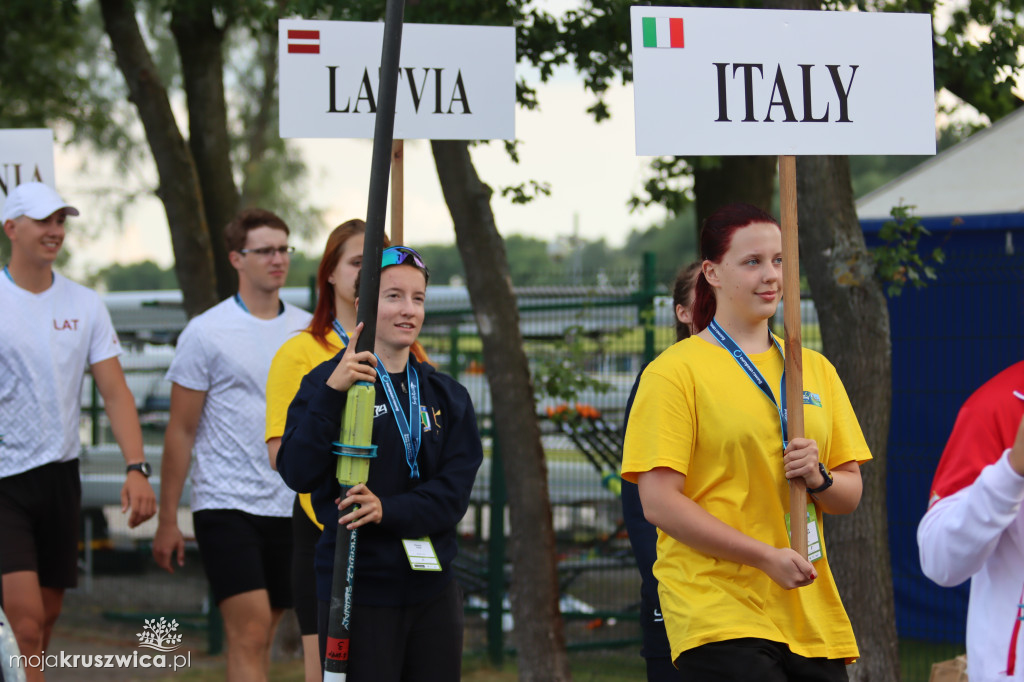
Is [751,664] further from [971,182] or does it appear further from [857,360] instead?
[971,182]

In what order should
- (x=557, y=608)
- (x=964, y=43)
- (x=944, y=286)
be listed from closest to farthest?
(x=964, y=43)
(x=557, y=608)
(x=944, y=286)

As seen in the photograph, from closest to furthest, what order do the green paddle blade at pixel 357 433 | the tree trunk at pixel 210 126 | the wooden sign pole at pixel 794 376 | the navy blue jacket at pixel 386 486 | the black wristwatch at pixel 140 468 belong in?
1. the wooden sign pole at pixel 794 376
2. the green paddle blade at pixel 357 433
3. the navy blue jacket at pixel 386 486
4. the black wristwatch at pixel 140 468
5. the tree trunk at pixel 210 126

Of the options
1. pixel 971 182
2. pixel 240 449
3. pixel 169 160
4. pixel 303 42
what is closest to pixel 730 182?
pixel 971 182

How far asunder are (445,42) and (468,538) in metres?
4.65

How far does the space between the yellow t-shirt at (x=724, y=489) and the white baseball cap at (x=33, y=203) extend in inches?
128

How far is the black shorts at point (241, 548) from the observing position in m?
5.11

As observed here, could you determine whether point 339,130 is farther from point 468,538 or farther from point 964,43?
point 468,538

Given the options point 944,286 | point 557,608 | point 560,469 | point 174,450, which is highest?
point 944,286

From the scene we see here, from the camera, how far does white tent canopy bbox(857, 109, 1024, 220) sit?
29.6 feet

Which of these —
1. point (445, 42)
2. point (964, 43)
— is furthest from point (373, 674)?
point (964, 43)

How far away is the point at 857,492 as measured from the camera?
3.40m

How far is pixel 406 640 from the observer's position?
147 inches

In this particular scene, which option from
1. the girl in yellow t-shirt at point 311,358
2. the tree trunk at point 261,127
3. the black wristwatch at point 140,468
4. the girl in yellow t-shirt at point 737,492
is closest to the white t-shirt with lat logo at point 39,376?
the black wristwatch at point 140,468

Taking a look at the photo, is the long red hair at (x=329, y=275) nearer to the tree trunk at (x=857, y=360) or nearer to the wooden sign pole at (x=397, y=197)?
the wooden sign pole at (x=397, y=197)
